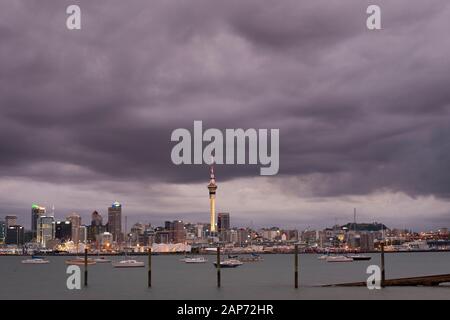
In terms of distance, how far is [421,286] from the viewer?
67.9 m
